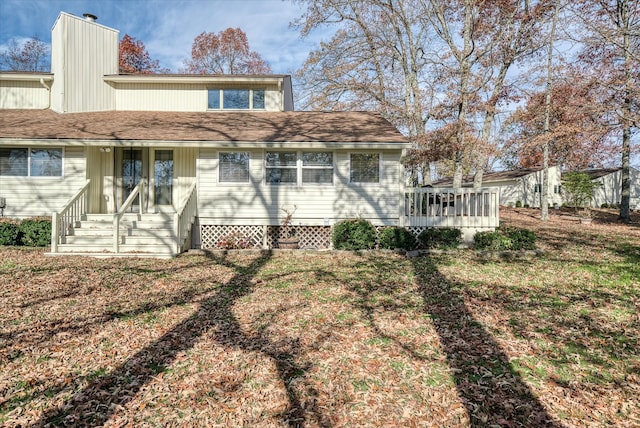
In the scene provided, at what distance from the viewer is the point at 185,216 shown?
995cm

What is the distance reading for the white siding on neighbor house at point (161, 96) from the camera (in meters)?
13.9

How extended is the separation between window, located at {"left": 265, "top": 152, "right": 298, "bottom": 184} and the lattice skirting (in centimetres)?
154

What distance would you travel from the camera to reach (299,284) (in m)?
6.80

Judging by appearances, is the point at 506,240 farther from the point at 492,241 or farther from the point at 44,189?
the point at 44,189

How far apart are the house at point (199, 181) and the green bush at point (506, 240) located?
992 mm

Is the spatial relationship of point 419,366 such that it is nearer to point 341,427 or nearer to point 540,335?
point 341,427

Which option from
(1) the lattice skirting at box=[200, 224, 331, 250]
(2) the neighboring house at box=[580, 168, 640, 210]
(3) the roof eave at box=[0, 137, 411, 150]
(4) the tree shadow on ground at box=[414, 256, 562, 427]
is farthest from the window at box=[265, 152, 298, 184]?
(2) the neighboring house at box=[580, 168, 640, 210]

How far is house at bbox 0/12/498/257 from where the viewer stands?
10.1m

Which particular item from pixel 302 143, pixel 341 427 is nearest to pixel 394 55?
pixel 302 143

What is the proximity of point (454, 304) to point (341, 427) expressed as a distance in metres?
Answer: 3.46

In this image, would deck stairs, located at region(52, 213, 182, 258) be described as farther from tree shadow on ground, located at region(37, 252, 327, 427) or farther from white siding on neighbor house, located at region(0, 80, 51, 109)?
white siding on neighbor house, located at region(0, 80, 51, 109)

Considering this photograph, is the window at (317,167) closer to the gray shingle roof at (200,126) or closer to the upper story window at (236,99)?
the gray shingle roof at (200,126)

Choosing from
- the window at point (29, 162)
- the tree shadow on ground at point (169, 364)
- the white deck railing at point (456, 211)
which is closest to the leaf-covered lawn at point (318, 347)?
the tree shadow on ground at point (169, 364)

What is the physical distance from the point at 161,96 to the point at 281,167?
6725 millimetres
